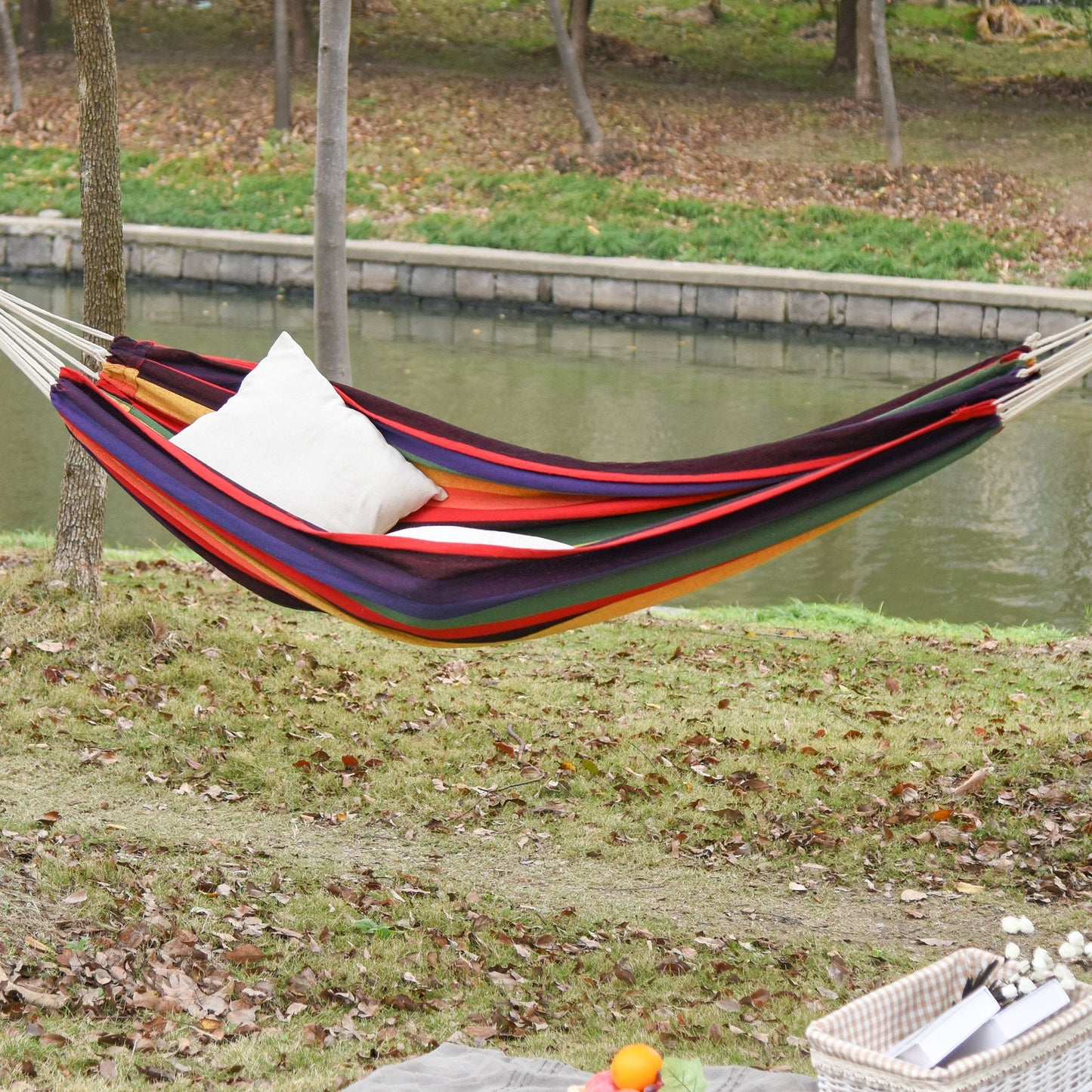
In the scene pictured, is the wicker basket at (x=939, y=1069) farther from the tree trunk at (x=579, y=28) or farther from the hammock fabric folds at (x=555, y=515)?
the tree trunk at (x=579, y=28)

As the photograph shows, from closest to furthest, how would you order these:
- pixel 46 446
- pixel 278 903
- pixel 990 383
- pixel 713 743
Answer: pixel 990 383
pixel 278 903
pixel 713 743
pixel 46 446

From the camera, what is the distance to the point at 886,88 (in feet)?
34.7

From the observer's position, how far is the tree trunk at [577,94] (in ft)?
35.4

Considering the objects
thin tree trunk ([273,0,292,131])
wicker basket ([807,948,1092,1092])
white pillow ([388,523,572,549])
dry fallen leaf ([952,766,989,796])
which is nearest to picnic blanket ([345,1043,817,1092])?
wicker basket ([807,948,1092,1092])

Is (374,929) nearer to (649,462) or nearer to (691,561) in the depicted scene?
(691,561)

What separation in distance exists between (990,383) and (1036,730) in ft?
4.80

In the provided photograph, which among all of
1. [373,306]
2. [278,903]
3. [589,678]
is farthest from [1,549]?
[373,306]

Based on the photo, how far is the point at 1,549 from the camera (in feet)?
14.3

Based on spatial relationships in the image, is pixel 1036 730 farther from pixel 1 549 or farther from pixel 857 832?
pixel 1 549

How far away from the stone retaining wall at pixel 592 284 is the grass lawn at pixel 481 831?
15.9ft

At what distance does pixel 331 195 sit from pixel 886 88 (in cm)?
780

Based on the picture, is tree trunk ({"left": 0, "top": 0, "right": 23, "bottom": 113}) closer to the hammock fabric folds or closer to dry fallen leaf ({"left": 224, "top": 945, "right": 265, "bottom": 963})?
the hammock fabric folds

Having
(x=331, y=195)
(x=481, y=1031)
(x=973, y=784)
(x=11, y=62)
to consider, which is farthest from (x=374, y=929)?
(x=11, y=62)

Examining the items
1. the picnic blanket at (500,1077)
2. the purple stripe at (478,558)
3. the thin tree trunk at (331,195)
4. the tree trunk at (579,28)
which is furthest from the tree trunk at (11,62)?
the picnic blanket at (500,1077)
